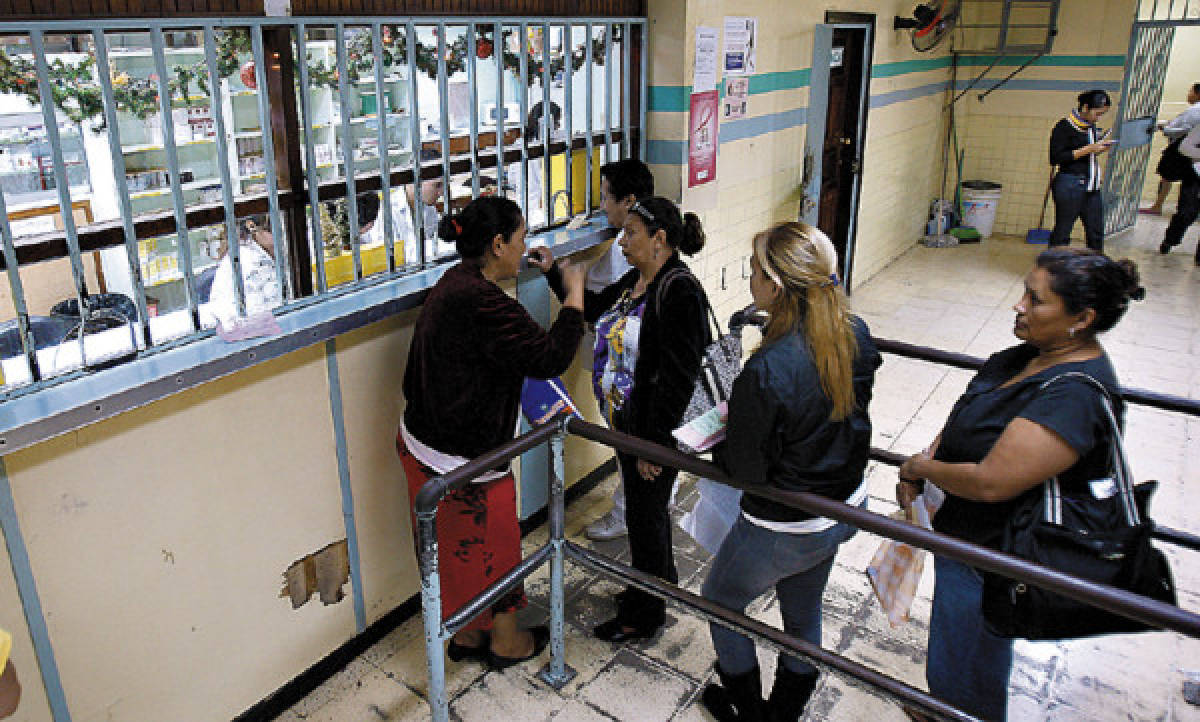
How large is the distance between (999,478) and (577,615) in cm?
176

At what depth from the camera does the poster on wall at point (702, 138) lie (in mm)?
4109

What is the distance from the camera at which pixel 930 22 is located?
23.3 ft

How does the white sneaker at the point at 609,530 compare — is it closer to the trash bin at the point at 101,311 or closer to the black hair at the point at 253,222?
the black hair at the point at 253,222

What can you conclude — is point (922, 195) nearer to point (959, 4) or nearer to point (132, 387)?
point (959, 4)

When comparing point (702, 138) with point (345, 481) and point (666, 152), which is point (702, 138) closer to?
point (666, 152)

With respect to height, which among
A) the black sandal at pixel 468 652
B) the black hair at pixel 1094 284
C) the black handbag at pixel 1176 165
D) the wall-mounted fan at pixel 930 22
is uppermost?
the wall-mounted fan at pixel 930 22

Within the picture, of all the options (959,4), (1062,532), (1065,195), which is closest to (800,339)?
(1062,532)

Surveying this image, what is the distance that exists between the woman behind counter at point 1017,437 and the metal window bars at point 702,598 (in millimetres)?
271

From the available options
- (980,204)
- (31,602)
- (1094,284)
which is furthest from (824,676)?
(980,204)

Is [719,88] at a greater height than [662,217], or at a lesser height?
greater

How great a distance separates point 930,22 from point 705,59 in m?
3.95

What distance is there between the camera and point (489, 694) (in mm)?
2830

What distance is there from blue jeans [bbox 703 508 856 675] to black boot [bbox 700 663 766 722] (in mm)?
32

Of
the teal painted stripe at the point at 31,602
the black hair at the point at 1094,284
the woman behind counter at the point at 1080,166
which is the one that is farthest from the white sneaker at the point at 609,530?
the woman behind counter at the point at 1080,166
